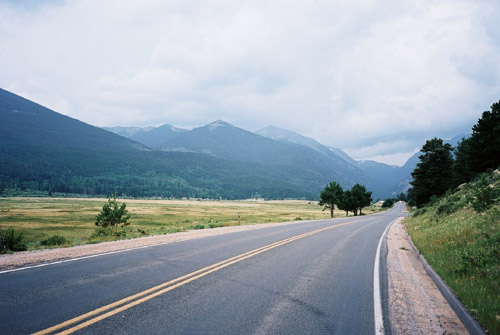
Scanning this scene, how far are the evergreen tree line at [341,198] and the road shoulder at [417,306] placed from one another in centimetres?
5575

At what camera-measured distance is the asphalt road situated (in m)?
4.57

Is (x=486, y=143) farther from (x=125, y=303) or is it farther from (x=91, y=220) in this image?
(x=91, y=220)

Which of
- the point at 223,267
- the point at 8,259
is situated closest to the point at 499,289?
the point at 223,267

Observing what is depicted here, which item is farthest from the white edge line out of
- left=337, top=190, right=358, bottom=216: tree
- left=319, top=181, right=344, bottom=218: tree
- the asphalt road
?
left=337, top=190, right=358, bottom=216: tree

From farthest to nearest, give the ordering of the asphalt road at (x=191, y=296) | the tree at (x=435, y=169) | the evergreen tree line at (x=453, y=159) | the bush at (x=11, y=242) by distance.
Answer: the tree at (x=435, y=169) < the evergreen tree line at (x=453, y=159) < the bush at (x=11, y=242) < the asphalt road at (x=191, y=296)

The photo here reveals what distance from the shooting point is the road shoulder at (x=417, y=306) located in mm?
4875

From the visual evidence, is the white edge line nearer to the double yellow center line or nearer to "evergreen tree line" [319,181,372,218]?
the double yellow center line

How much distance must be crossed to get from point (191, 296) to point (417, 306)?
475 cm

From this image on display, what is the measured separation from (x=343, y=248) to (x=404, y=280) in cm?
495

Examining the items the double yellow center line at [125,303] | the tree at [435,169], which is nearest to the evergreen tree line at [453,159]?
the tree at [435,169]

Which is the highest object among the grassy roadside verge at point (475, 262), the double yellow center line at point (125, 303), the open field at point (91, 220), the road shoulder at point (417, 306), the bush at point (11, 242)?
the grassy roadside verge at point (475, 262)

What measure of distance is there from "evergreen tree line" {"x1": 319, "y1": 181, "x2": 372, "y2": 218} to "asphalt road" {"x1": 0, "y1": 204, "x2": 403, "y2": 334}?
185 feet

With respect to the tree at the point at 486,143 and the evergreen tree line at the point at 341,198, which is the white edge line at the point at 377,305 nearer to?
the tree at the point at 486,143

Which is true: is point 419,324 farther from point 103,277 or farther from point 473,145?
point 473,145
